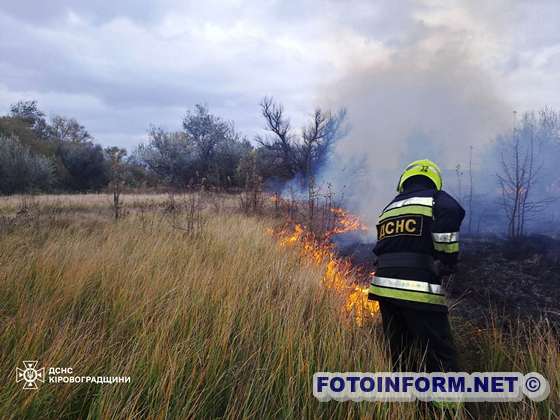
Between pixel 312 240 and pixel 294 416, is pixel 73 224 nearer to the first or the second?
pixel 312 240

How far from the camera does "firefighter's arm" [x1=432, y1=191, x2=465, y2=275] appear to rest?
7.81 ft

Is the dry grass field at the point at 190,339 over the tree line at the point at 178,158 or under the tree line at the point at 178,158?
under

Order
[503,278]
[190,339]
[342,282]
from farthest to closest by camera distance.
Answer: [503,278] → [342,282] → [190,339]

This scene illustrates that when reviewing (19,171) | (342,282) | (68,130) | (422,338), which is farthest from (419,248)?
(68,130)

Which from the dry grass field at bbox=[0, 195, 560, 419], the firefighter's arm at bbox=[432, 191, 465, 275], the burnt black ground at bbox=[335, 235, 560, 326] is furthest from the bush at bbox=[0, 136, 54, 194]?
the firefighter's arm at bbox=[432, 191, 465, 275]

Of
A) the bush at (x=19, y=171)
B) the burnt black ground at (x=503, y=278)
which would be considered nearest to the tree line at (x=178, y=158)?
the bush at (x=19, y=171)

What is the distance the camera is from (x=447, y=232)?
2385 millimetres

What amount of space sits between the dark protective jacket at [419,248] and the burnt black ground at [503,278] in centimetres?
148

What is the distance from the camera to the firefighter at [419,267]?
232 centimetres

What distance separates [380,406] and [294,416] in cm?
49

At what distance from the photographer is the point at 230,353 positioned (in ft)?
7.04

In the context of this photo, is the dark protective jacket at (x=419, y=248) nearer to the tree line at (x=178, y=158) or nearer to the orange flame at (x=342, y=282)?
the orange flame at (x=342, y=282)

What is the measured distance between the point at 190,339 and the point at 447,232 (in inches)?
82.1

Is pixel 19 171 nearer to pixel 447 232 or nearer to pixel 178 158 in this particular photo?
pixel 178 158
